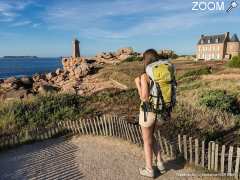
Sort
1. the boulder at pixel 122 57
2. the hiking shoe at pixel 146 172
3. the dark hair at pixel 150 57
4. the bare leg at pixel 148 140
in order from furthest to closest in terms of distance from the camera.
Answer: the boulder at pixel 122 57
the hiking shoe at pixel 146 172
the bare leg at pixel 148 140
the dark hair at pixel 150 57

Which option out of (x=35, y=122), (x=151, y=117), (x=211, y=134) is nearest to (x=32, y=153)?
(x=35, y=122)

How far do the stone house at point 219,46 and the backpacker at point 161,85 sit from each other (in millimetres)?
54764

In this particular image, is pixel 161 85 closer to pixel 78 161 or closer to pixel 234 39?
pixel 78 161

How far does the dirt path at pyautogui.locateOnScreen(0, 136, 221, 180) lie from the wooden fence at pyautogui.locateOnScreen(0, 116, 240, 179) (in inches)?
11.5

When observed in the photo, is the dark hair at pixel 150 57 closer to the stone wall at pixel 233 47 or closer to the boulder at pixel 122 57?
the boulder at pixel 122 57

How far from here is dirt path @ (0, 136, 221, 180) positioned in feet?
23.4

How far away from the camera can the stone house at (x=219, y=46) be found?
58.0m

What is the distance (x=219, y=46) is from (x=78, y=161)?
55.6m

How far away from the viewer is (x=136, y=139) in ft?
28.8

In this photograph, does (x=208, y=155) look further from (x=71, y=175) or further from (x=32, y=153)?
(x=32, y=153)

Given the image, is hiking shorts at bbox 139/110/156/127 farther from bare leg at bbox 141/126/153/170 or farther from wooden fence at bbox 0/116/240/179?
wooden fence at bbox 0/116/240/179

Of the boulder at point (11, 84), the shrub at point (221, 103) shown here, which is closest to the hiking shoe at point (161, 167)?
the shrub at point (221, 103)

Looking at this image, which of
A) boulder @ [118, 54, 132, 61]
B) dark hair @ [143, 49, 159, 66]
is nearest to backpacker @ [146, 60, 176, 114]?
dark hair @ [143, 49, 159, 66]

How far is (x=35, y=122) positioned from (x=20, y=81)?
32.5m
